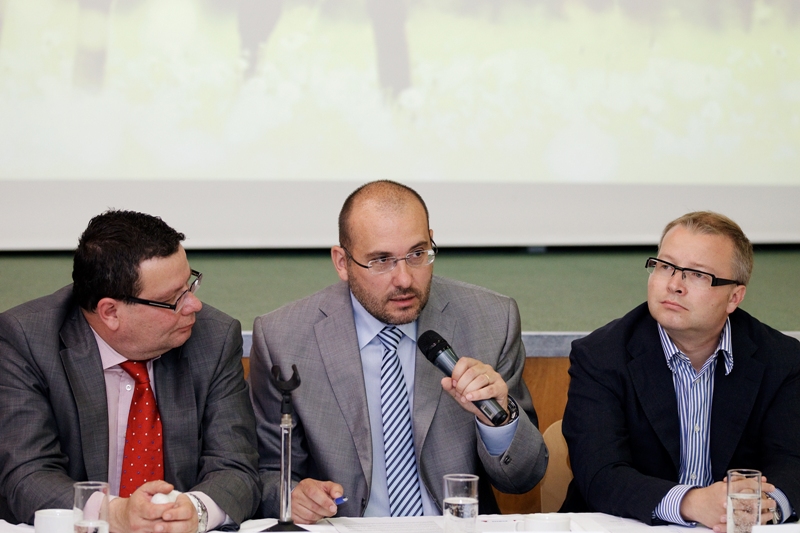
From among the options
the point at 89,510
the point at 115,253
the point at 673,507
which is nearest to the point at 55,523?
the point at 89,510

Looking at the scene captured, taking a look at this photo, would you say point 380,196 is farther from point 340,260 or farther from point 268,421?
point 268,421

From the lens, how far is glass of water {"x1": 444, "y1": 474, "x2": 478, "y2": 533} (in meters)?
1.67

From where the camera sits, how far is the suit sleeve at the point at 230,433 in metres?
2.16

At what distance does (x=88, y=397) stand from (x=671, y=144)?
4.84 meters

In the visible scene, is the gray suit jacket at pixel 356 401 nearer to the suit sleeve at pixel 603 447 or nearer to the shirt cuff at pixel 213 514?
the suit sleeve at pixel 603 447

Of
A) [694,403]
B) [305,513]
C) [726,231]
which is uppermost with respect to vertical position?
[726,231]

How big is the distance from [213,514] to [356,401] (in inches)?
23.2

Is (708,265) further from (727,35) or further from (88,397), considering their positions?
(727,35)

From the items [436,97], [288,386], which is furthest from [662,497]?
[436,97]

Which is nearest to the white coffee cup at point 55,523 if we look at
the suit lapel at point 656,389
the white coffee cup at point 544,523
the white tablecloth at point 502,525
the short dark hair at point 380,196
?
the white tablecloth at point 502,525

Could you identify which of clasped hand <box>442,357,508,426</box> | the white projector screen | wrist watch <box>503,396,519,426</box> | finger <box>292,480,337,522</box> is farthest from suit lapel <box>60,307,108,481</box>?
the white projector screen

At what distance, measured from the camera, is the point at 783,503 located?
207 centimetres

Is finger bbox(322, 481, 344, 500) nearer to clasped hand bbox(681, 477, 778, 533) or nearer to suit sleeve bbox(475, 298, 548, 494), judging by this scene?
suit sleeve bbox(475, 298, 548, 494)

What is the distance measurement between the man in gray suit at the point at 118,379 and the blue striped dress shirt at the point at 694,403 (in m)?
1.10
